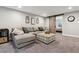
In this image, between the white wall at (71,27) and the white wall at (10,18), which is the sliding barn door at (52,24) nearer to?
the white wall at (71,27)

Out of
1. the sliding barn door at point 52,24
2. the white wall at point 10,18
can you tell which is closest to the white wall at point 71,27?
the sliding barn door at point 52,24

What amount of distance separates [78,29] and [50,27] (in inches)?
126

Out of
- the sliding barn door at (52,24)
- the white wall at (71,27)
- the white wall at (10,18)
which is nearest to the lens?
the white wall at (10,18)

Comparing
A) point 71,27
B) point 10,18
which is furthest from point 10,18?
point 71,27

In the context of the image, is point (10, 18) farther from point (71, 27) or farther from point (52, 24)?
point (71, 27)

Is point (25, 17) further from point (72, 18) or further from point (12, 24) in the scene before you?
point (72, 18)

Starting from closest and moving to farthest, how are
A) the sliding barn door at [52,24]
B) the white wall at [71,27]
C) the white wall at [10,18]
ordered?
the white wall at [10,18]
the white wall at [71,27]
the sliding barn door at [52,24]

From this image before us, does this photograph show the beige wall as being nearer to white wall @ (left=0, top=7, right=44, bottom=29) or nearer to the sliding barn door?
white wall @ (left=0, top=7, right=44, bottom=29)

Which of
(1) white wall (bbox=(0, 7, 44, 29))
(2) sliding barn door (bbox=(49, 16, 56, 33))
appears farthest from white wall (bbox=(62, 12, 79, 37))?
(1) white wall (bbox=(0, 7, 44, 29))

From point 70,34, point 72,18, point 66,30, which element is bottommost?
point 70,34

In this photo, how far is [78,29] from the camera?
200 inches

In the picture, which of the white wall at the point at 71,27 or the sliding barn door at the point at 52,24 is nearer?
the white wall at the point at 71,27
